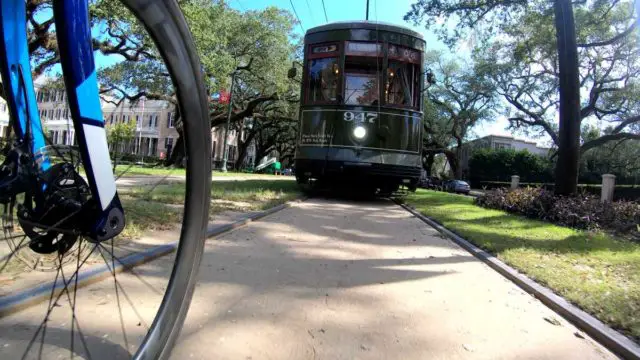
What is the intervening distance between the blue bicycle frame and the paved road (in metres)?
0.96

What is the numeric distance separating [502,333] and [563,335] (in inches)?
18.8

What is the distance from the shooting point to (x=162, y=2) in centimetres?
163

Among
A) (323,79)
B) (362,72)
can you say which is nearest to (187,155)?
(362,72)

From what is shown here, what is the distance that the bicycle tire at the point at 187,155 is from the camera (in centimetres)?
168

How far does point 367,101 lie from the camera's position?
11.6 metres

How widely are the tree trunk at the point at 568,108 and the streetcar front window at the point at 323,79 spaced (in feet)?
19.4

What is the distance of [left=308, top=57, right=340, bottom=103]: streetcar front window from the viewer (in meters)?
11.7

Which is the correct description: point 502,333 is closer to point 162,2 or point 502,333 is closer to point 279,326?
point 279,326

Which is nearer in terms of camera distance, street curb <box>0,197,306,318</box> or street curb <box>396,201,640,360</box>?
street curb <box>0,197,306,318</box>

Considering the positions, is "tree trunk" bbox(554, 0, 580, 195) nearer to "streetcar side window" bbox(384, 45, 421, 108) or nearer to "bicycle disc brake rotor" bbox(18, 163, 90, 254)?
"streetcar side window" bbox(384, 45, 421, 108)

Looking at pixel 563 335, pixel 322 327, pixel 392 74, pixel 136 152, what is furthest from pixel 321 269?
pixel 392 74

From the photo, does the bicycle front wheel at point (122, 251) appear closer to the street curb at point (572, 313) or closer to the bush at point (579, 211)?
the street curb at point (572, 313)

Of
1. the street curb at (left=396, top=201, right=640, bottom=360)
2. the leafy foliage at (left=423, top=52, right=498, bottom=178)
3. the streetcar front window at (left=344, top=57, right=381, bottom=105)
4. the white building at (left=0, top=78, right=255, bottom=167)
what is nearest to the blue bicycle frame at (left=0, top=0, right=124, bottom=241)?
the white building at (left=0, top=78, right=255, bottom=167)

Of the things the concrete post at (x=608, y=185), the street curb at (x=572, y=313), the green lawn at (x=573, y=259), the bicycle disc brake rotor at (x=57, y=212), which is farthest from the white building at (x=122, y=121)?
the concrete post at (x=608, y=185)
